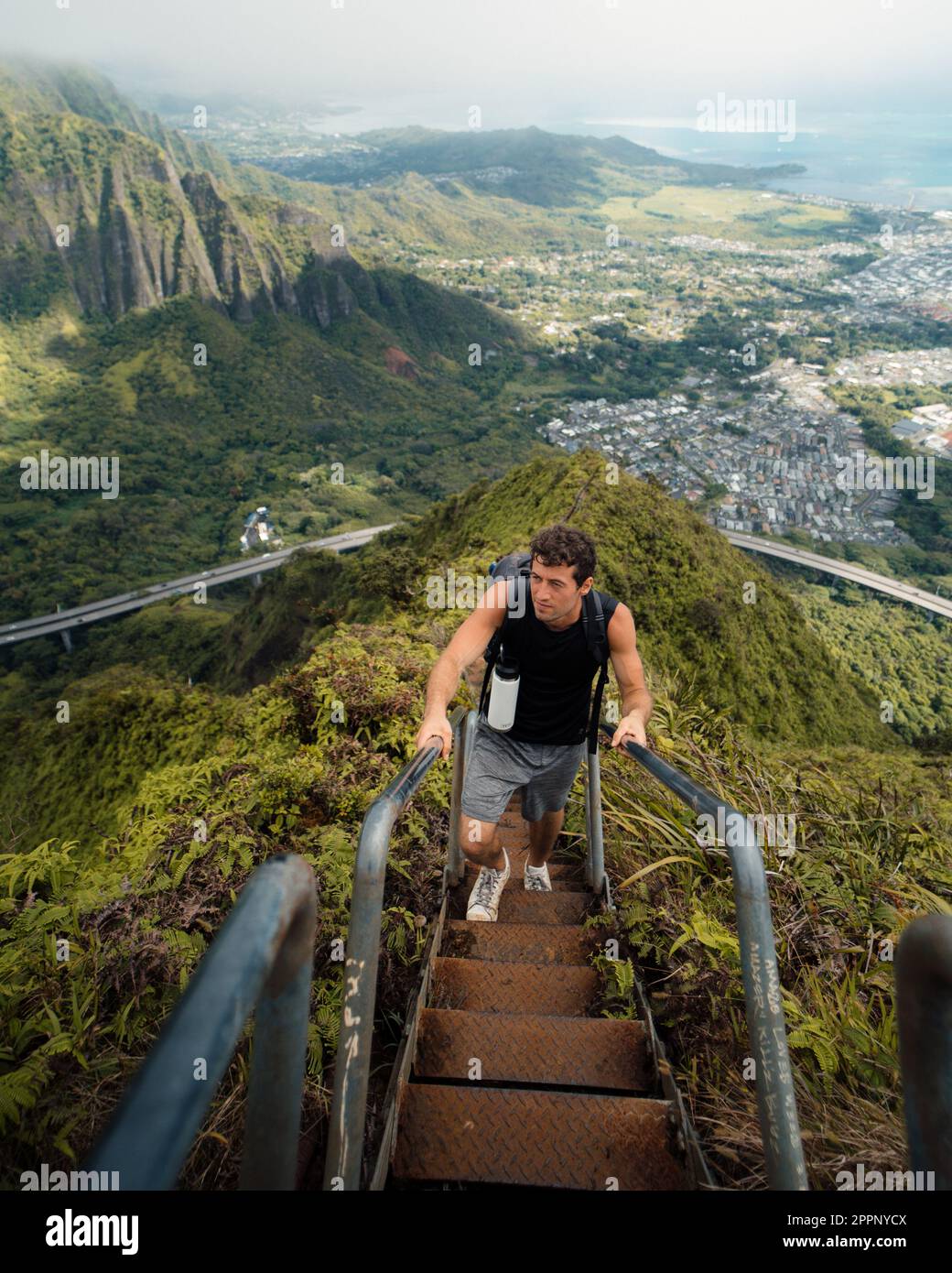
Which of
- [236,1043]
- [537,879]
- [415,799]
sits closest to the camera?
[236,1043]

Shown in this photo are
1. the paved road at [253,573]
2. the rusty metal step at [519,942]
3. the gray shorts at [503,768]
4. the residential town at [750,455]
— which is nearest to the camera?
the rusty metal step at [519,942]

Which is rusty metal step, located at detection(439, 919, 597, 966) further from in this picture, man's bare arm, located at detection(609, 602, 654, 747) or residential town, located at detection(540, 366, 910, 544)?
residential town, located at detection(540, 366, 910, 544)

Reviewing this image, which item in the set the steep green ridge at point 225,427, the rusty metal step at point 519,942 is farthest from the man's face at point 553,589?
the steep green ridge at point 225,427

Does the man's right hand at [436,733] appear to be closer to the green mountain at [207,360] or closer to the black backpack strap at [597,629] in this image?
the black backpack strap at [597,629]

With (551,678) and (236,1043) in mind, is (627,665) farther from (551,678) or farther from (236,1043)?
(236,1043)

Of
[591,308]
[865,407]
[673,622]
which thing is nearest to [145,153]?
[591,308]

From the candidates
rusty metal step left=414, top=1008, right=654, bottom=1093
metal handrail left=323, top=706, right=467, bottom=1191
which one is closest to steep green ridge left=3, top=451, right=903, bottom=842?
rusty metal step left=414, top=1008, right=654, bottom=1093

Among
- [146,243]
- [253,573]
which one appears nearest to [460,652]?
[253,573]
